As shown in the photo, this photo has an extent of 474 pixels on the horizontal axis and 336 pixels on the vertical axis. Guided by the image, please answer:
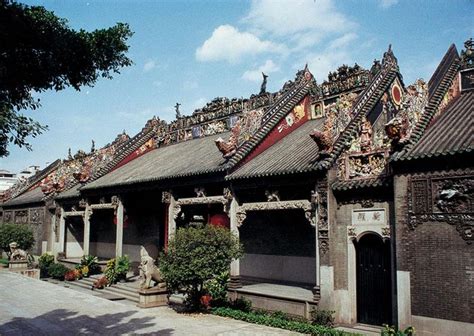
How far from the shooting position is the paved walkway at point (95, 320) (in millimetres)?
11812

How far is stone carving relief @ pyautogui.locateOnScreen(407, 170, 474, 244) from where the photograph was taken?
32.4 ft

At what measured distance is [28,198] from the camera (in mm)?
32281

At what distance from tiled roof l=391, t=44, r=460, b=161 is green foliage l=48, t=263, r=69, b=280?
18.2m

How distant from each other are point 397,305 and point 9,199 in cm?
3341

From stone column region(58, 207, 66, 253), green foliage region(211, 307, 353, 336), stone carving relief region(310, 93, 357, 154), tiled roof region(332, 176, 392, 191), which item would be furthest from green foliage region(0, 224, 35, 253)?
tiled roof region(332, 176, 392, 191)

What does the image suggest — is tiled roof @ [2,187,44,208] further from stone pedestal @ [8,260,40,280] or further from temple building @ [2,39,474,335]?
temple building @ [2,39,474,335]

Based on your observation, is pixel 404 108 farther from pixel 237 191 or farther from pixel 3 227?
pixel 3 227

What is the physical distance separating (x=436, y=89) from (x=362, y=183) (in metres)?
3.89

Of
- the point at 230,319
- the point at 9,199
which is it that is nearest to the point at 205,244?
the point at 230,319

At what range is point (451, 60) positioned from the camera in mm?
14352

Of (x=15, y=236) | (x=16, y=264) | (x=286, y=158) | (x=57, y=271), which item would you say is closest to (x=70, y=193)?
(x=15, y=236)

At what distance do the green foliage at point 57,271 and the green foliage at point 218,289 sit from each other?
11373mm

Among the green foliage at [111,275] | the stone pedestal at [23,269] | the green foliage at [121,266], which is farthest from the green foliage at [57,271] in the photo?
the green foliage at [121,266]

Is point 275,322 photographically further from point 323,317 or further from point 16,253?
point 16,253
